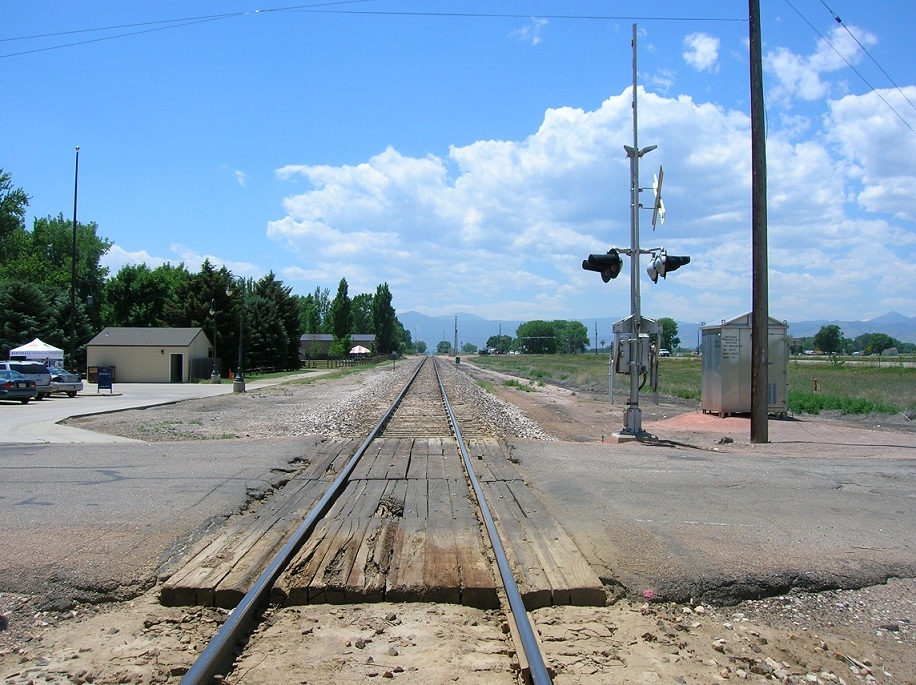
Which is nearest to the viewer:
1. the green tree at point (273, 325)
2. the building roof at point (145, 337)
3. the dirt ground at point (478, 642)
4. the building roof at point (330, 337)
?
the dirt ground at point (478, 642)

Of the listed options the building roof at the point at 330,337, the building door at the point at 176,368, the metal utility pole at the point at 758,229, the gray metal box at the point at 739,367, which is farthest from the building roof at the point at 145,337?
the building roof at the point at 330,337

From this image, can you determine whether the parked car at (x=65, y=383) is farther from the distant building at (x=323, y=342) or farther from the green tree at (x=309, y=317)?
the green tree at (x=309, y=317)

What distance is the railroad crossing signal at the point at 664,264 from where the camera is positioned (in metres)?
14.9

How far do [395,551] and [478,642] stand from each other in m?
1.90

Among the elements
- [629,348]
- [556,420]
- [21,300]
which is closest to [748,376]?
[556,420]

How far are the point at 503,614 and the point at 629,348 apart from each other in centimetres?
1080

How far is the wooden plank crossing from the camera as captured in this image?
17.9 ft

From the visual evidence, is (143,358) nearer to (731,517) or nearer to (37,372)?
(37,372)

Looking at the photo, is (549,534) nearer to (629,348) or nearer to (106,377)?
(629,348)

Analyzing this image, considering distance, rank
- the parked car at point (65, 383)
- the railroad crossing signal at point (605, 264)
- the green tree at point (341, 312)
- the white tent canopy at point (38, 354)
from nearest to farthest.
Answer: the railroad crossing signal at point (605, 264) < the parked car at point (65, 383) < the white tent canopy at point (38, 354) < the green tree at point (341, 312)

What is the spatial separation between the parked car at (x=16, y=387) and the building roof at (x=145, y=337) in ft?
66.5

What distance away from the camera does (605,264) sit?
48.7 ft

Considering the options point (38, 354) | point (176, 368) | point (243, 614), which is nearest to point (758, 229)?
point (243, 614)

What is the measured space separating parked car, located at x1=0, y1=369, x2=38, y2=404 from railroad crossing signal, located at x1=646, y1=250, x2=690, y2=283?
25.1m
